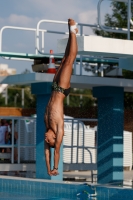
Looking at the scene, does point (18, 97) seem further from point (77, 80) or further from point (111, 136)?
point (77, 80)

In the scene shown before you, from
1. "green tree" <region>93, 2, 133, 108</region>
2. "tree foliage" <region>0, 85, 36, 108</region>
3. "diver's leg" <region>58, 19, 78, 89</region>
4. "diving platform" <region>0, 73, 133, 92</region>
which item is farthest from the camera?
"tree foliage" <region>0, 85, 36, 108</region>

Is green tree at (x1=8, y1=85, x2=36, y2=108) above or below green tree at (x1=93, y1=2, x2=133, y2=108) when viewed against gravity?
below

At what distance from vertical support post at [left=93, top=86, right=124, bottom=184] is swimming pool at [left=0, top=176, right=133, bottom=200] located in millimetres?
1854

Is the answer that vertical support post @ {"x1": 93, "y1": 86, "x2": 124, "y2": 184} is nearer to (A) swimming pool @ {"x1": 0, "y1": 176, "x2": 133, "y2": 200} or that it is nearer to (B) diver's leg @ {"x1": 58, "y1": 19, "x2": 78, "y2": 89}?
(A) swimming pool @ {"x1": 0, "y1": 176, "x2": 133, "y2": 200}

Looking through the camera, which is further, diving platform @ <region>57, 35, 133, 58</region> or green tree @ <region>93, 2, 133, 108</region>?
green tree @ <region>93, 2, 133, 108</region>

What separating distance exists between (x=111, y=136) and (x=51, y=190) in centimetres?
222

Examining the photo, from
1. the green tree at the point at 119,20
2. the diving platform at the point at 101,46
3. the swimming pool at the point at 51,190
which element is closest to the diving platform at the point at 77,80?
the swimming pool at the point at 51,190

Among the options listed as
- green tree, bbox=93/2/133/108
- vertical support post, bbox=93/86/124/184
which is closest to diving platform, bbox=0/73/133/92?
vertical support post, bbox=93/86/124/184

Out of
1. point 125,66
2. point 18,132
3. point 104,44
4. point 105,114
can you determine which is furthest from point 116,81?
point 104,44

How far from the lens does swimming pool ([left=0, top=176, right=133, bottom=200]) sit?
10789 mm

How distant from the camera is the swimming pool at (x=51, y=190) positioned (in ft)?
35.4

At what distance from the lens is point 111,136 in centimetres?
1327

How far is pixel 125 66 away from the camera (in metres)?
11.3

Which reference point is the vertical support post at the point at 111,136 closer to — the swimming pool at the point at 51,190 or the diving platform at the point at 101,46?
the swimming pool at the point at 51,190
